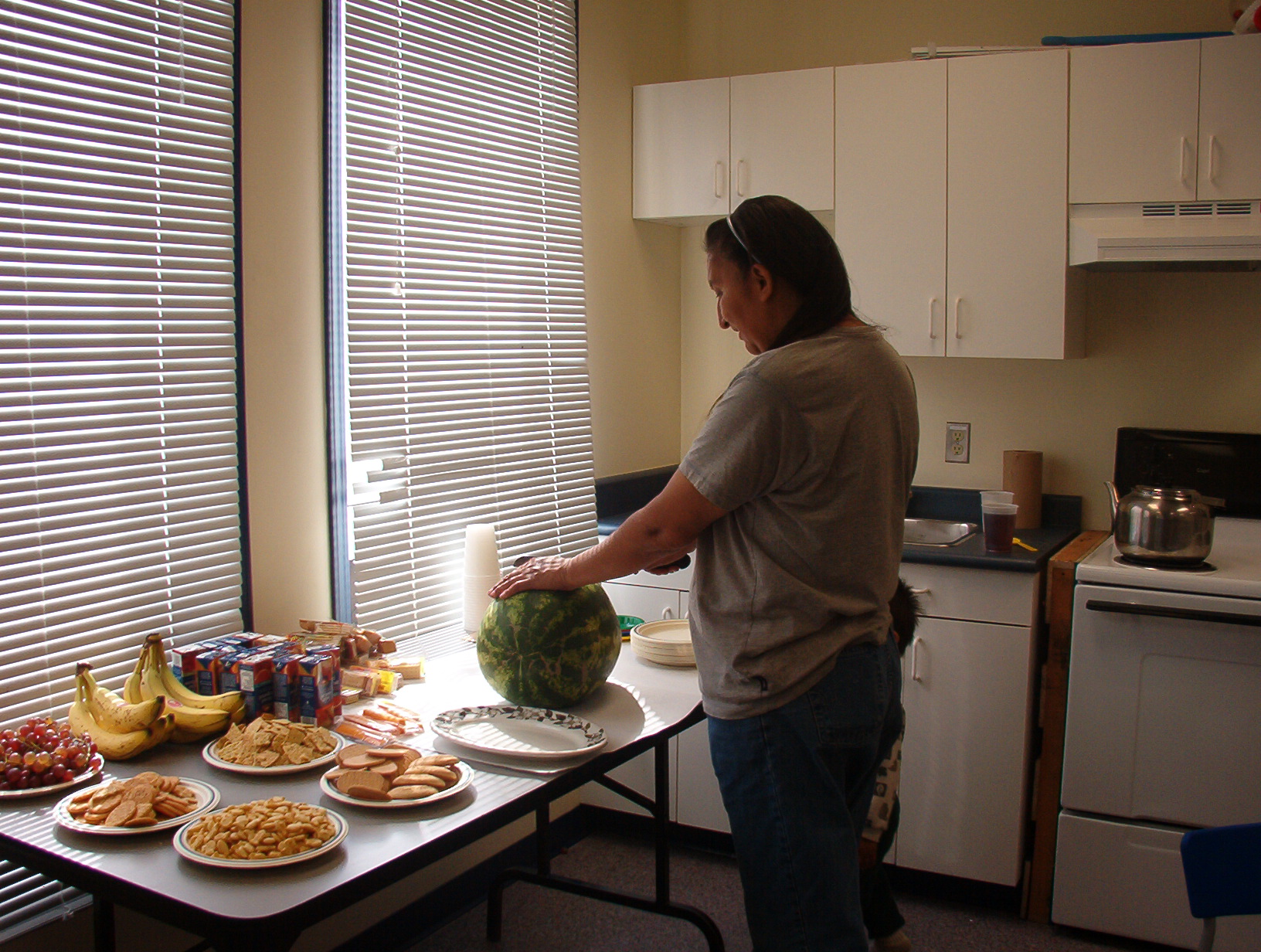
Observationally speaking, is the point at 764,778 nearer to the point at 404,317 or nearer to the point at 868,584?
the point at 868,584

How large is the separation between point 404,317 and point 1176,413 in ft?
7.22

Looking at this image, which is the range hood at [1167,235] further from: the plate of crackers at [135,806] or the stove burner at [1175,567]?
the plate of crackers at [135,806]

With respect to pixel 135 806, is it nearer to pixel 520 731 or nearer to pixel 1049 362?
pixel 520 731

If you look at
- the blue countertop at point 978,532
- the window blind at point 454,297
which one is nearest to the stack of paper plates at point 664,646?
the window blind at point 454,297

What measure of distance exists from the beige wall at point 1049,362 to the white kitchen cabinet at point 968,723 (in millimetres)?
708

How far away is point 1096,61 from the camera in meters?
2.82

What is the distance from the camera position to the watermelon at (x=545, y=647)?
1815mm

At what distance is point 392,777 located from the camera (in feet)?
5.06

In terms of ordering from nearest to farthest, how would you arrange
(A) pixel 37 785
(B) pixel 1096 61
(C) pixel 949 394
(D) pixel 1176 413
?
(A) pixel 37 785 → (B) pixel 1096 61 → (D) pixel 1176 413 → (C) pixel 949 394

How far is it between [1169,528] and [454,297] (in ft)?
5.92

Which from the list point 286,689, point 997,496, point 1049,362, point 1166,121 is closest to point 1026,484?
point 997,496

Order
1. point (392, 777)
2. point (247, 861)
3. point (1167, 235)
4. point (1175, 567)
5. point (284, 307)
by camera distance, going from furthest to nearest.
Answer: point (1167, 235), point (1175, 567), point (284, 307), point (392, 777), point (247, 861)

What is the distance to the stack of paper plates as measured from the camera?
2.13 meters

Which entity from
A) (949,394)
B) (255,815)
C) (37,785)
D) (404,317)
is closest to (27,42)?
(404,317)
